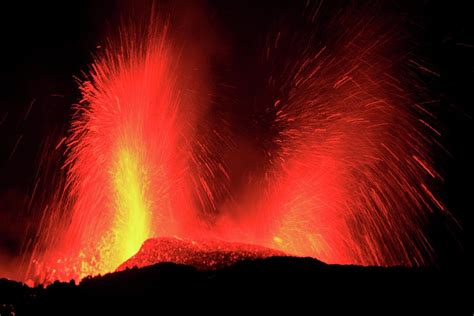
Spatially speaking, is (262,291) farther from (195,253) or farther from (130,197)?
(130,197)

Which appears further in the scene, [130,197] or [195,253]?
[130,197]

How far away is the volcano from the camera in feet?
50.2

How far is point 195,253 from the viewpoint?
632 inches

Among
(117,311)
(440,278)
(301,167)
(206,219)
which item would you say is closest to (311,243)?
(301,167)

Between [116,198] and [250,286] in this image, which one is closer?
[250,286]

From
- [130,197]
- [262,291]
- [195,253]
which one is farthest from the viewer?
[130,197]

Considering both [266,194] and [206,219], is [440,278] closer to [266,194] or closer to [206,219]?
[266,194]

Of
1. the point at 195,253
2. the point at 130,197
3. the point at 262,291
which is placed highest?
the point at 130,197

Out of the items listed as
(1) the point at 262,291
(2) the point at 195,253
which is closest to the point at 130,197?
(2) the point at 195,253

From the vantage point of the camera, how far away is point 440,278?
12109 mm

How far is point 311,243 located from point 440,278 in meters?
12.7

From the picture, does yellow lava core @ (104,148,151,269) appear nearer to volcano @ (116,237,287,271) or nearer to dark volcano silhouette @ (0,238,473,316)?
volcano @ (116,237,287,271)

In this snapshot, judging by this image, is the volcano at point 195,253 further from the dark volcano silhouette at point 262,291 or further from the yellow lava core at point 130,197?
the yellow lava core at point 130,197

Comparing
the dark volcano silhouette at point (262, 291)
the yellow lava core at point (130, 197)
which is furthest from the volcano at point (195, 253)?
the yellow lava core at point (130, 197)
